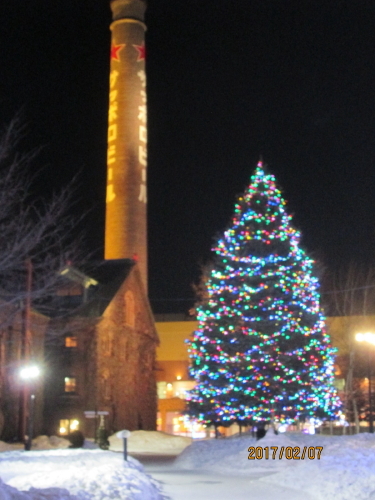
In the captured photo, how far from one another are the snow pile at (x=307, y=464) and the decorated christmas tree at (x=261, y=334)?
144 centimetres

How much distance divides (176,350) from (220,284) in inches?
1489

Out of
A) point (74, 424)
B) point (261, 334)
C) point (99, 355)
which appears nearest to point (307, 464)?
point (261, 334)

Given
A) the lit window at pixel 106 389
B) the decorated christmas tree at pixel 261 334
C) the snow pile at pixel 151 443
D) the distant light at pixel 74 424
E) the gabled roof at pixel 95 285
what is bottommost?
the snow pile at pixel 151 443

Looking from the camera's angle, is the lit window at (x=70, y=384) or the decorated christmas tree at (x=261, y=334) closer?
the decorated christmas tree at (x=261, y=334)

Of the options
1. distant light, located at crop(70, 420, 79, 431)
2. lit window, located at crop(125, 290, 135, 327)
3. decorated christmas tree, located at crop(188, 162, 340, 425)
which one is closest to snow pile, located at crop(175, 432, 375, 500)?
decorated christmas tree, located at crop(188, 162, 340, 425)

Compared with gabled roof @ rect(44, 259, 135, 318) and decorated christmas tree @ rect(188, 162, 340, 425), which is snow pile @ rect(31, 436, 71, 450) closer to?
gabled roof @ rect(44, 259, 135, 318)

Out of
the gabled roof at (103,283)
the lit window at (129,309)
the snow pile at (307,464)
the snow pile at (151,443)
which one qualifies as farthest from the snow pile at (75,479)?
the lit window at (129,309)

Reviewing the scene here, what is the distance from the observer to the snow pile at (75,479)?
39.9 feet

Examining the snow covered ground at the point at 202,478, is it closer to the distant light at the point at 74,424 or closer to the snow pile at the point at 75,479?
the snow pile at the point at 75,479

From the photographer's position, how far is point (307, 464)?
17.3 m

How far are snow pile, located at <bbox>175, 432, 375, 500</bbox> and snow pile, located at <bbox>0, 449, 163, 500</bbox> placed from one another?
347 cm

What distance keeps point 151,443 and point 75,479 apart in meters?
28.6

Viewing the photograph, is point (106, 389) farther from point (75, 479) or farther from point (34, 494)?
point (34, 494)

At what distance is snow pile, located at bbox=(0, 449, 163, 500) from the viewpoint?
1216 centimetres
